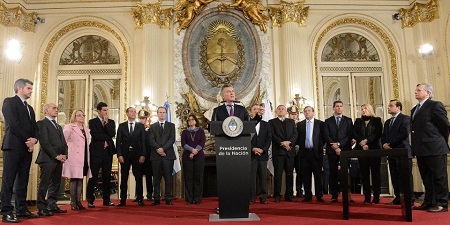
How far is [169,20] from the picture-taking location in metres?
9.23

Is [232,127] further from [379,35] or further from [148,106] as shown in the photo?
[379,35]

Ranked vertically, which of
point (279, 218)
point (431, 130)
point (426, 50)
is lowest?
point (279, 218)

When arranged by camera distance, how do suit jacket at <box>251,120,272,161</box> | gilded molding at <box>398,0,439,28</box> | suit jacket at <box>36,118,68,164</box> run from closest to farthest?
suit jacket at <box>36,118,68,164</box> → suit jacket at <box>251,120,272,161</box> → gilded molding at <box>398,0,439,28</box>

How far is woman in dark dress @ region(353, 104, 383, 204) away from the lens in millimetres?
5441

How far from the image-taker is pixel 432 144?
4.38 metres

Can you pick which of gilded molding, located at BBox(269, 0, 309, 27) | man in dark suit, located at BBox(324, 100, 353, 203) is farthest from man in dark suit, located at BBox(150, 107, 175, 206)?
gilded molding, located at BBox(269, 0, 309, 27)

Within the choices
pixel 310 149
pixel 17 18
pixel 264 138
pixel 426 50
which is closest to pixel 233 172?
pixel 264 138

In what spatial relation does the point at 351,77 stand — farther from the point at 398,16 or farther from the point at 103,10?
the point at 103,10

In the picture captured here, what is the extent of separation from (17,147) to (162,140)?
7.41 ft

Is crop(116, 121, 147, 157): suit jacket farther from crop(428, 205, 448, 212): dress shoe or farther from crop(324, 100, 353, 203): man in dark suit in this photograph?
crop(428, 205, 448, 212): dress shoe

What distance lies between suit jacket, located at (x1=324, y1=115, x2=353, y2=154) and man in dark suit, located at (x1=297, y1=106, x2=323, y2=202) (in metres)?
0.17

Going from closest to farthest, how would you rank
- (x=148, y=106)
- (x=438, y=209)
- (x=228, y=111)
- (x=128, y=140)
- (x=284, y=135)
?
(x=438, y=209), (x=228, y=111), (x=128, y=140), (x=284, y=135), (x=148, y=106)

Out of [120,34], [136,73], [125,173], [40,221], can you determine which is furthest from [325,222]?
[120,34]

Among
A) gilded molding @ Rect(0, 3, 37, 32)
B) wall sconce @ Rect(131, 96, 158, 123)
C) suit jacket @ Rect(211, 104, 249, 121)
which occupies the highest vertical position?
gilded molding @ Rect(0, 3, 37, 32)
